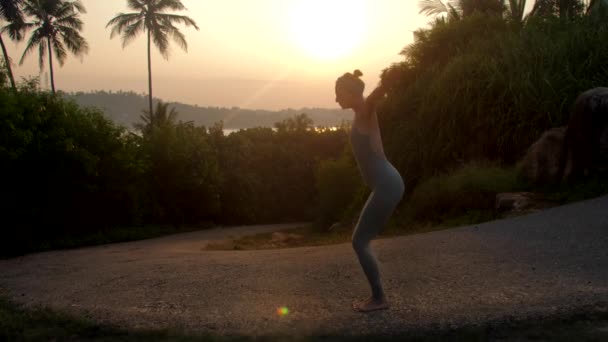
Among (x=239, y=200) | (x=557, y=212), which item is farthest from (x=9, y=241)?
(x=239, y=200)

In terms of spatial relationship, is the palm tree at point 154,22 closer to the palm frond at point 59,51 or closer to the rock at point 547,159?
the palm frond at point 59,51

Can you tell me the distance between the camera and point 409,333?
4754 mm

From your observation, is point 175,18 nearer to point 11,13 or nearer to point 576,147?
point 11,13

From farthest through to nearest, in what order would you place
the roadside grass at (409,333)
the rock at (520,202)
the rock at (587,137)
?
1. the rock at (587,137)
2. the rock at (520,202)
3. the roadside grass at (409,333)

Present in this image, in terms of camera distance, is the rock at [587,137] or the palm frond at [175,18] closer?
the rock at [587,137]

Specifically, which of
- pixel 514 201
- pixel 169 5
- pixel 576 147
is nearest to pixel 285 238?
pixel 514 201

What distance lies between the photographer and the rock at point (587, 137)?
446 inches

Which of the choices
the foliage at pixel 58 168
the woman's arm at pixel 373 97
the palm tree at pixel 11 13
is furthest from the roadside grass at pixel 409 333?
the palm tree at pixel 11 13

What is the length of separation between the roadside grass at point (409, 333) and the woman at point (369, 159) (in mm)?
890

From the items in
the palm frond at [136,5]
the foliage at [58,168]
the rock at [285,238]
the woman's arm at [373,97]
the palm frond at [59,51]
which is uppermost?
the palm frond at [136,5]

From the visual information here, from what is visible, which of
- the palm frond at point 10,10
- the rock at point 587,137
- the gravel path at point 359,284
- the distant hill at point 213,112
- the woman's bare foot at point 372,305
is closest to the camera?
the gravel path at point 359,284

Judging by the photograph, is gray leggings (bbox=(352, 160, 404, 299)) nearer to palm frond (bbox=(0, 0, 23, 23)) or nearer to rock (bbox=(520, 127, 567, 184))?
rock (bbox=(520, 127, 567, 184))

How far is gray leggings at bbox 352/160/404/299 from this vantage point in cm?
507

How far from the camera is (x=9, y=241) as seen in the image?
16250mm
